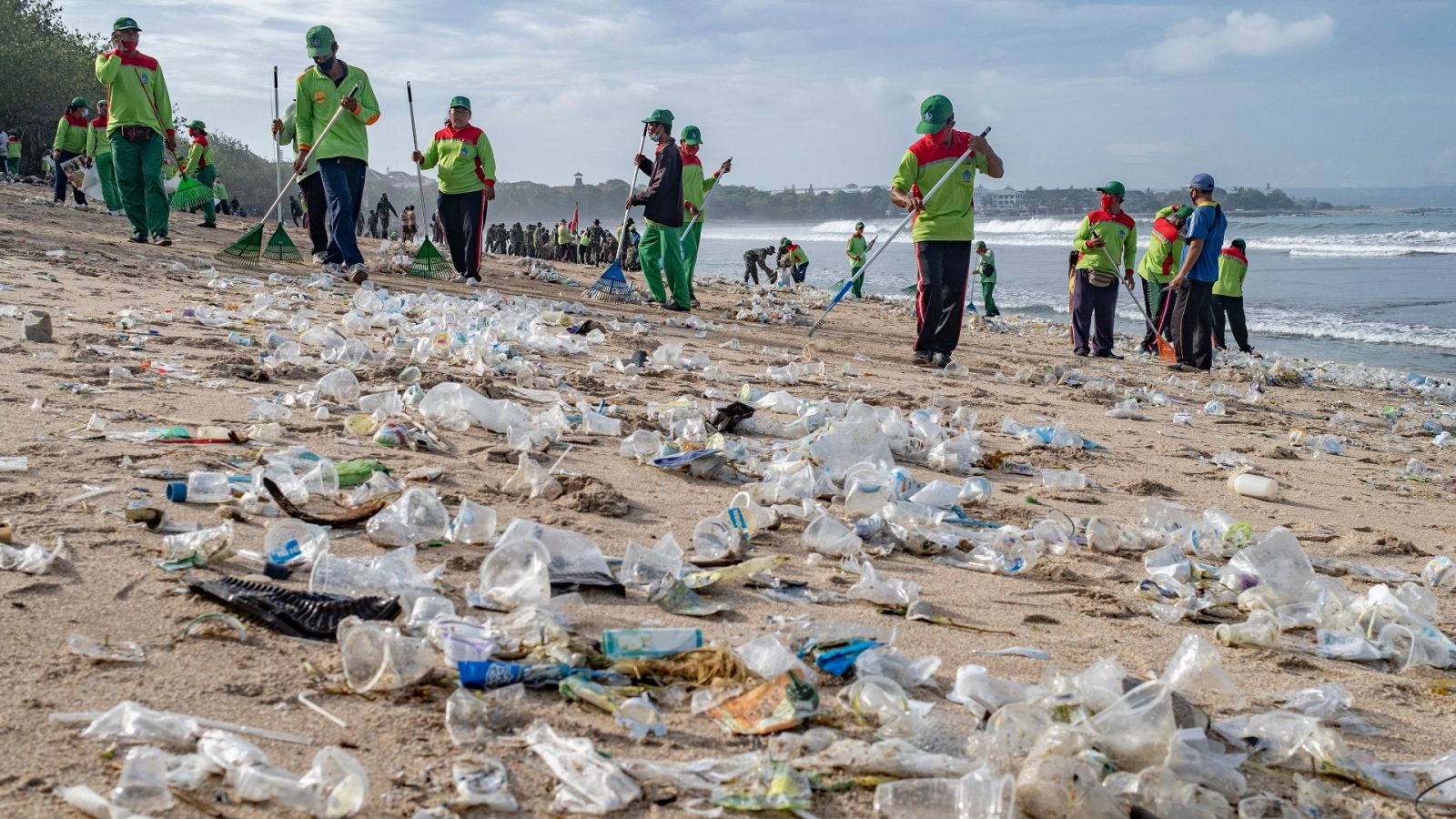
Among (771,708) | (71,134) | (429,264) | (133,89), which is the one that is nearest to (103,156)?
(71,134)

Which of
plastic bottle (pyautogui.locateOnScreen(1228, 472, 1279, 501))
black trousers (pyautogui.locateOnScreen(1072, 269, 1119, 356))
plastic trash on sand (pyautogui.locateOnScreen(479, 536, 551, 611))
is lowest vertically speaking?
plastic bottle (pyautogui.locateOnScreen(1228, 472, 1279, 501))

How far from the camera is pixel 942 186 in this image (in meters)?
7.07

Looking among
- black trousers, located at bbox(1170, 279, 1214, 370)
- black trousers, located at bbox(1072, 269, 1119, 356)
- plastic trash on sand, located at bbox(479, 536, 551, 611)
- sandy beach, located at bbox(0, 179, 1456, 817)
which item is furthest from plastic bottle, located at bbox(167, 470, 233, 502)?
black trousers, located at bbox(1072, 269, 1119, 356)

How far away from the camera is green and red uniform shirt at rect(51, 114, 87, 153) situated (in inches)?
613

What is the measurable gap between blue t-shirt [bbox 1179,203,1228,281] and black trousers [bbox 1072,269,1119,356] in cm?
87

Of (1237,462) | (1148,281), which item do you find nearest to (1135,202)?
(1148,281)

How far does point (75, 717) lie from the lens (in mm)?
1584

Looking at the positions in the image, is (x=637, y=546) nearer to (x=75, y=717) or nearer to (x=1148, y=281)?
(x=75, y=717)

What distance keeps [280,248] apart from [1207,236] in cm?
751

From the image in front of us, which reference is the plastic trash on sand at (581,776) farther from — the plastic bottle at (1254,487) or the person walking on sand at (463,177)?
the person walking on sand at (463,177)

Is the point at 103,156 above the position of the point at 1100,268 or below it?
above

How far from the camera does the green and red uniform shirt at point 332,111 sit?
8.11 metres

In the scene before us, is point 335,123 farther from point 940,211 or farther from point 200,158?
point 200,158

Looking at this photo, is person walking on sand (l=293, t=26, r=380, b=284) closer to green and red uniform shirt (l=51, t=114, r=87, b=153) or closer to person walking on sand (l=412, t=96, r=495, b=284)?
person walking on sand (l=412, t=96, r=495, b=284)
